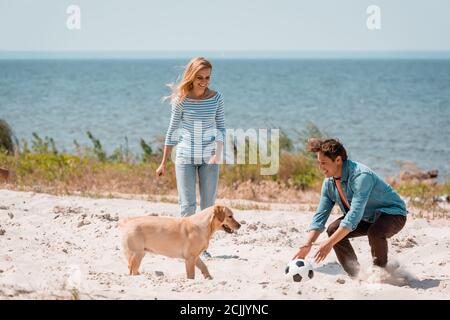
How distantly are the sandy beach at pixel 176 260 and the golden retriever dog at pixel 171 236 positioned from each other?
235 mm

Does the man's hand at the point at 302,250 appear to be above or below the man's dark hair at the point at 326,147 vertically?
below

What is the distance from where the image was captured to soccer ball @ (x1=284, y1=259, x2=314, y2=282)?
7.29m

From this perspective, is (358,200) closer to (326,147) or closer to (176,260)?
(326,147)

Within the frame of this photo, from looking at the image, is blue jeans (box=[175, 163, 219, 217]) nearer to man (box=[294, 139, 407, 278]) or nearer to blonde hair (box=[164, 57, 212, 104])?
blonde hair (box=[164, 57, 212, 104])

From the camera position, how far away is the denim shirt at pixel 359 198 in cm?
716

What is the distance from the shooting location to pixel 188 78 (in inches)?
329

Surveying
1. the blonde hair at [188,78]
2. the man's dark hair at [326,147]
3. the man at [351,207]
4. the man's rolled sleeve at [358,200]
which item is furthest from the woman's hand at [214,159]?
the man's rolled sleeve at [358,200]

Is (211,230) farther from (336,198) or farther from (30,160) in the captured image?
(30,160)

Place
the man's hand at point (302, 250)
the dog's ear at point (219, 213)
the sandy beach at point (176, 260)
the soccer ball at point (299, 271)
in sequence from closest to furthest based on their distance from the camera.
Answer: the sandy beach at point (176, 260)
the soccer ball at point (299, 271)
the man's hand at point (302, 250)
the dog's ear at point (219, 213)

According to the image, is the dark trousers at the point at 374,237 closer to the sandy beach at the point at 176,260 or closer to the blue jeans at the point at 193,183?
the sandy beach at the point at 176,260

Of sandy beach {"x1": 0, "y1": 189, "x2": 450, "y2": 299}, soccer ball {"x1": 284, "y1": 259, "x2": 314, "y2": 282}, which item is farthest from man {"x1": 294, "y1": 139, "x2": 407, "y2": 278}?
sandy beach {"x1": 0, "y1": 189, "x2": 450, "y2": 299}

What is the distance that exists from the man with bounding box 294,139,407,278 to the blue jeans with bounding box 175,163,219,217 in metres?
1.44

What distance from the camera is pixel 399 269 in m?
8.08

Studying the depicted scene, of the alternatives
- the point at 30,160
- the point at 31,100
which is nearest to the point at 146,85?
the point at 31,100
